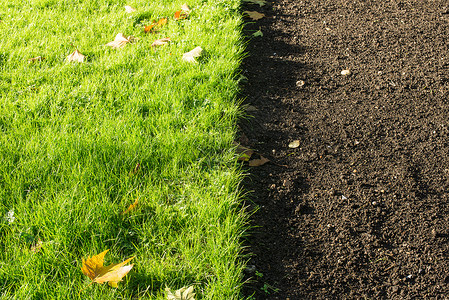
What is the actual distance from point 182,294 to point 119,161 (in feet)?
3.13

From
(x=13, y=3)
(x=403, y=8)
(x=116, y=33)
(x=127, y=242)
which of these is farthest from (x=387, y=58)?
(x=13, y=3)

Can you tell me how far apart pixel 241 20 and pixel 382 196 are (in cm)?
247

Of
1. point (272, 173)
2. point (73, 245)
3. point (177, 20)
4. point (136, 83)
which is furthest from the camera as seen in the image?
point (177, 20)

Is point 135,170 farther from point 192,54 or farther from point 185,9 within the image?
point 185,9

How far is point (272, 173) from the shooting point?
2.59 meters

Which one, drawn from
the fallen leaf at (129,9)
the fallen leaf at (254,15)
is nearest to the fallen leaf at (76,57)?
the fallen leaf at (129,9)

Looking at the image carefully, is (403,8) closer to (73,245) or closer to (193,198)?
(193,198)

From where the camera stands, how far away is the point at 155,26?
405 cm

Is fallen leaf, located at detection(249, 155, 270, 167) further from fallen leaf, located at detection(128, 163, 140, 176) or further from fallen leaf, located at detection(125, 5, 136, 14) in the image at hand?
fallen leaf, located at detection(125, 5, 136, 14)

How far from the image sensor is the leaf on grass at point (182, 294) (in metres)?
1.76

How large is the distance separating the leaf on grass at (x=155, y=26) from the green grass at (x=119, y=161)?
11 centimetres

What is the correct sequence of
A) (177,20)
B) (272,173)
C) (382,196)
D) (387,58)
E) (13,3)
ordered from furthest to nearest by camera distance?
(13,3) < (177,20) < (387,58) < (272,173) < (382,196)

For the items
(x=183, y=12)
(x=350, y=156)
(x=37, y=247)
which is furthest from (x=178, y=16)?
(x=37, y=247)

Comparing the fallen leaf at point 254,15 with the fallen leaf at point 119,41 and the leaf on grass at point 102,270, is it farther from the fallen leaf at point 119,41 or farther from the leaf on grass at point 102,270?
the leaf on grass at point 102,270
